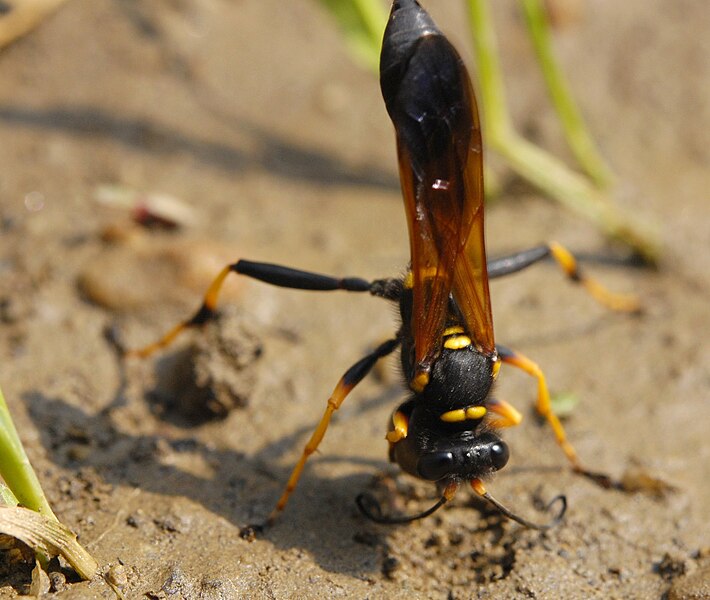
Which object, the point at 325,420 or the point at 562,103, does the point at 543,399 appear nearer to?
the point at 325,420

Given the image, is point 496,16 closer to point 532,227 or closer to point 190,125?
point 532,227

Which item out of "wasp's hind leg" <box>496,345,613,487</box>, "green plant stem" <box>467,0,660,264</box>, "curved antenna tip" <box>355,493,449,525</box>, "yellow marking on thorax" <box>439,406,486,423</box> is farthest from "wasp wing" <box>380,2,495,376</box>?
"green plant stem" <box>467,0,660,264</box>

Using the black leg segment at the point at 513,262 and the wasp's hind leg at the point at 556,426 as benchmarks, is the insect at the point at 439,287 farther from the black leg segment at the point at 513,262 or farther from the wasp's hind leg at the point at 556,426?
the black leg segment at the point at 513,262

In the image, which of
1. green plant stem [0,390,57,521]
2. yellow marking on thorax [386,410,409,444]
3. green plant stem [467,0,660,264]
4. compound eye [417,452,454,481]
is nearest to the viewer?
green plant stem [0,390,57,521]

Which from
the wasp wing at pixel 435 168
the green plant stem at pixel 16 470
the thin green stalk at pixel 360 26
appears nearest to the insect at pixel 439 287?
the wasp wing at pixel 435 168

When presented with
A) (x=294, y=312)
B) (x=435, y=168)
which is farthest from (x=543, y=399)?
(x=294, y=312)

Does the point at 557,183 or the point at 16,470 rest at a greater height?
the point at 557,183

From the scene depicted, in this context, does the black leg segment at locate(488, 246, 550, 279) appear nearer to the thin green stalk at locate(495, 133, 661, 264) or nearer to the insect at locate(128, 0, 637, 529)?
the insect at locate(128, 0, 637, 529)
